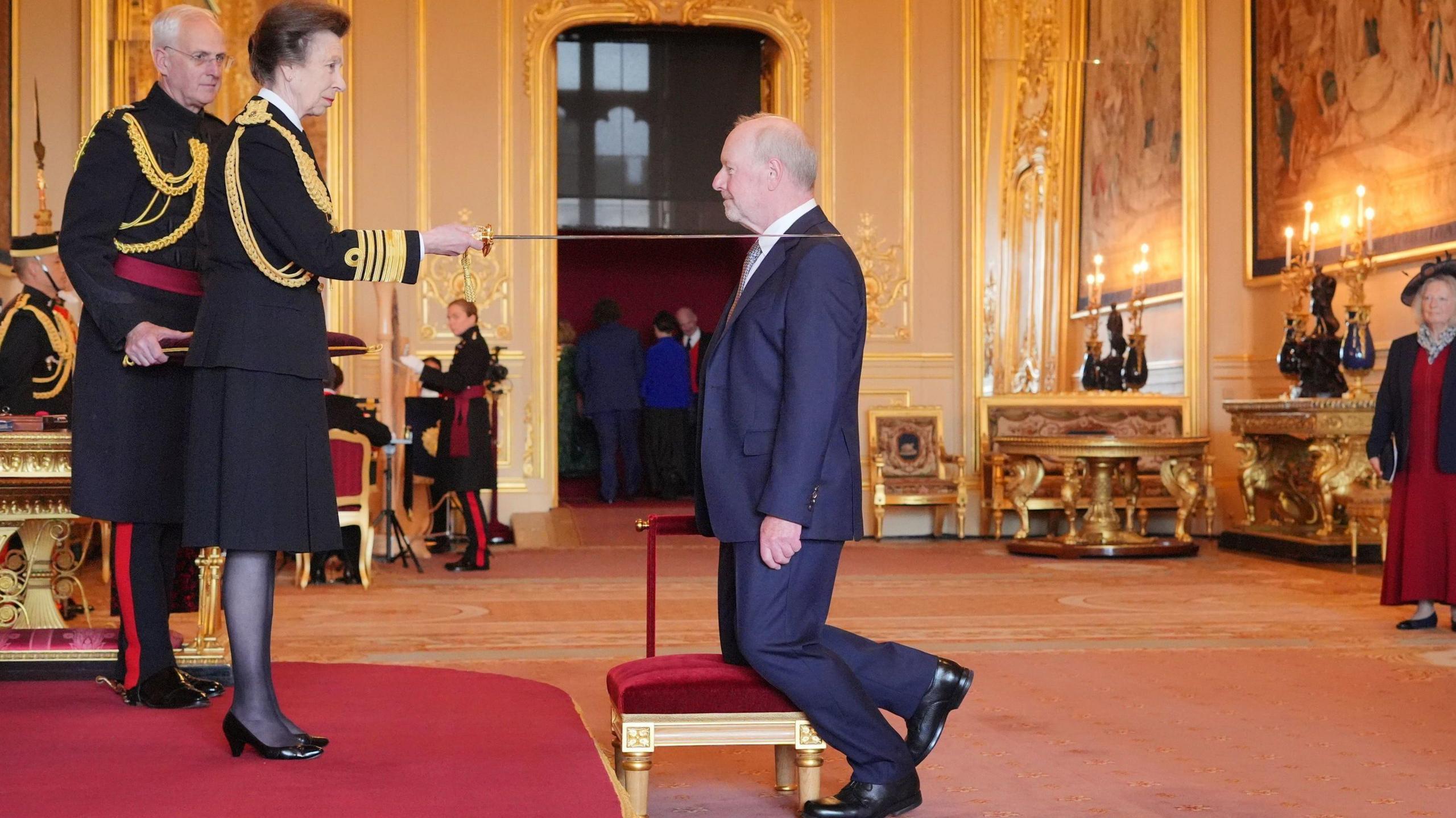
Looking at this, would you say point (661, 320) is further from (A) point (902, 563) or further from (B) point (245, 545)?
(B) point (245, 545)

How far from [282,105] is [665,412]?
9638mm

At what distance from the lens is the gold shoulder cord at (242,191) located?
8.46ft

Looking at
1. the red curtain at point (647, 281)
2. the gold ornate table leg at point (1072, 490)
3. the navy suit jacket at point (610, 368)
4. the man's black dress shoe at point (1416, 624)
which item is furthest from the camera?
the red curtain at point (647, 281)

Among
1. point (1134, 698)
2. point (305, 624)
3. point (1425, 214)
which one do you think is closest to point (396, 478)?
point (305, 624)

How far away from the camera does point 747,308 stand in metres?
2.79

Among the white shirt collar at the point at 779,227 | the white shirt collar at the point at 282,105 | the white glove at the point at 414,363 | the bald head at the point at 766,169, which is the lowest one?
the white glove at the point at 414,363

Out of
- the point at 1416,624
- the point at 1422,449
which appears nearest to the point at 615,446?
the point at 1422,449

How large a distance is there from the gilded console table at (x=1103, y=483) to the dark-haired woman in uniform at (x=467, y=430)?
3374 mm

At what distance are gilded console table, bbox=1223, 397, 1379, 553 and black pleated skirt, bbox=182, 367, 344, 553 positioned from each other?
6.42 m

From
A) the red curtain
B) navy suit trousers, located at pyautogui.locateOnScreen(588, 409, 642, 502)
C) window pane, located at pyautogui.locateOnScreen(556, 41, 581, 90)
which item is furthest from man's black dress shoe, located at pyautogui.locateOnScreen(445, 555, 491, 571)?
the red curtain

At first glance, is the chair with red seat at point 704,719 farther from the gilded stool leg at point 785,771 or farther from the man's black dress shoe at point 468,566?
the man's black dress shoe at point 468,566

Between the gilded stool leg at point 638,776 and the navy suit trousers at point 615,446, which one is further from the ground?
the navy suit trousers at point 615,446

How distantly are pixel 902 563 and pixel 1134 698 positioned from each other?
4.02 metres

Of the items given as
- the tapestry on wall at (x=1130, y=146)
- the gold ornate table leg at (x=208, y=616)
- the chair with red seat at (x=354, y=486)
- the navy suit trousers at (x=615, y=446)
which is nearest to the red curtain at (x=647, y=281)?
the navy suit trousers at (x=615, y=446)
